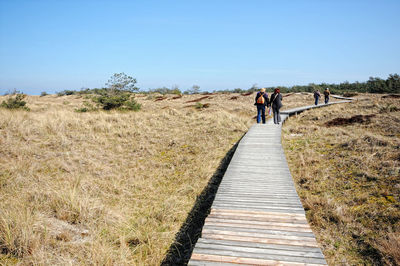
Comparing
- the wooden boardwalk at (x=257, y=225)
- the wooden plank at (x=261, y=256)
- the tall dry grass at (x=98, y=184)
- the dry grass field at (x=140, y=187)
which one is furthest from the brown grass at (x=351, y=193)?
the tall dry grass at (x=98, y=184)

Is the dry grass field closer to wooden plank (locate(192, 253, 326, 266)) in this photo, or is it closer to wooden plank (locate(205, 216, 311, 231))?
wooden plank (locate(205, 216, 311, 231))

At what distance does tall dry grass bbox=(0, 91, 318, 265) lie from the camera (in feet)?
12.4

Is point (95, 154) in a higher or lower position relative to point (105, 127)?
lower

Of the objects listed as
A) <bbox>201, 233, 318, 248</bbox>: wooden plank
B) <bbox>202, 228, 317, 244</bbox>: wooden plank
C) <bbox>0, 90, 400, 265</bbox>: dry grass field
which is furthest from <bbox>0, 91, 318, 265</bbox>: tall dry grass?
<bbox>201, 233, 318, 248</bbox>: wooden plank

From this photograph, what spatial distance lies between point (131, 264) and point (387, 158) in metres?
7.63

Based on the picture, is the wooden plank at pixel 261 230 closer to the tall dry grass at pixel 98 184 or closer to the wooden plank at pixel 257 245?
the wooden plank at pixel 257 245

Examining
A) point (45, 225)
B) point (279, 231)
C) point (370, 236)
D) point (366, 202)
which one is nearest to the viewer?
point (279, 231)

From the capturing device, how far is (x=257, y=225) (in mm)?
3666

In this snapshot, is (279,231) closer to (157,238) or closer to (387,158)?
(157,238)

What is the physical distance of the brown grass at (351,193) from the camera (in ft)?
12.8

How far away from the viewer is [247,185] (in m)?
5.38

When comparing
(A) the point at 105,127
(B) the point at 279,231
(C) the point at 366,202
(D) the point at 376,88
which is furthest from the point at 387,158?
(D) the point at 376,88

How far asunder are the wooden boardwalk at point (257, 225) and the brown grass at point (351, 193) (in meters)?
0.78

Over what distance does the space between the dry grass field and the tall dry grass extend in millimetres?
27
